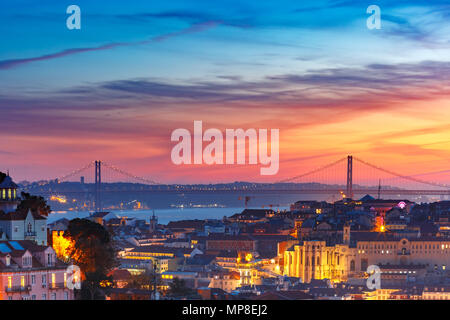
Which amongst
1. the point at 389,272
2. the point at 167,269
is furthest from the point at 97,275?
the point at 389,272

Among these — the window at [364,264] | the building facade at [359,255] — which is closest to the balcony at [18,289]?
the building facade at [359,255]

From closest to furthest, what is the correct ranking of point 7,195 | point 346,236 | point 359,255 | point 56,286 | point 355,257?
point 56,286, point 7,195, point 355,257, point 359,255, point 346,236

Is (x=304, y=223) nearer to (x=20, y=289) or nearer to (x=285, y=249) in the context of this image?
(x=285, y=249)

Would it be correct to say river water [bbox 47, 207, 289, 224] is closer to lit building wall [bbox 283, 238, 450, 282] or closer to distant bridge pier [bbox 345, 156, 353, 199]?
distant bridge pier [bbox 345, 156, 353, 199]

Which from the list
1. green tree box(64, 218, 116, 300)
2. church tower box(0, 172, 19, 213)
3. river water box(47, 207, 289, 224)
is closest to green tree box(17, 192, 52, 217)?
church tower box(0, 172, 19, 213)

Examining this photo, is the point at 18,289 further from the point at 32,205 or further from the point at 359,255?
the point at 359,255

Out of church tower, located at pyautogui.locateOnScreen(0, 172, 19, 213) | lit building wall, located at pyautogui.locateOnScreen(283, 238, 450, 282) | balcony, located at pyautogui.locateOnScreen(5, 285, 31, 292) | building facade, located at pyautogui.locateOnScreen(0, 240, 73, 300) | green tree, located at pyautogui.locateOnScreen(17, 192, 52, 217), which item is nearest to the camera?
balcony, located at pyautogui.locateOnScreen(5, 285, 31, 292)

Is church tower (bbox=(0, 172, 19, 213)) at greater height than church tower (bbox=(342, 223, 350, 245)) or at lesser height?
greater

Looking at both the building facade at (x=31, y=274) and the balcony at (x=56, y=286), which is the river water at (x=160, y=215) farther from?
the balcony at (x=56, y=286)

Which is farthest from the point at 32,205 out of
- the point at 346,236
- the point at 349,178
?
the point at 349,178
